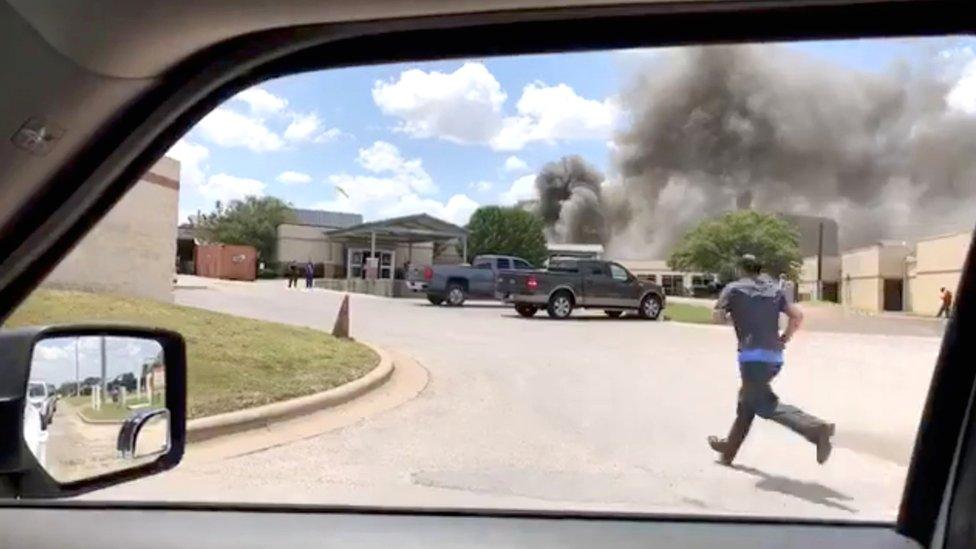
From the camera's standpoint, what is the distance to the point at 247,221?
7.99ft

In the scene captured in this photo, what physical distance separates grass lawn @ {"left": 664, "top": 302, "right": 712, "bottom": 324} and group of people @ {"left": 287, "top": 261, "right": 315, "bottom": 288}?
111cm

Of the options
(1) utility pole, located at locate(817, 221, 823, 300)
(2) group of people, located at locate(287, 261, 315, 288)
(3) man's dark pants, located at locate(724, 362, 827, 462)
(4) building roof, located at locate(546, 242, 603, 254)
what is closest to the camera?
(1) utility pole, located at locate(817, 221, 823, 300)

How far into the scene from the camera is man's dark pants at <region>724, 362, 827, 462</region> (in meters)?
2.25

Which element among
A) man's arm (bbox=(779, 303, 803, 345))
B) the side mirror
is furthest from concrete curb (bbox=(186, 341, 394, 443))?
man's arm (bbox=(779, 303, 803, 345))

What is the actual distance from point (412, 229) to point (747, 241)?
887mm

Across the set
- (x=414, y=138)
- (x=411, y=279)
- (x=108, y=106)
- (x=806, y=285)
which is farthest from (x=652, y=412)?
(x=108, y=106)

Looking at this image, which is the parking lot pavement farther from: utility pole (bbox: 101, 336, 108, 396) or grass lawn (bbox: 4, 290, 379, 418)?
utility pole (bbox: 101, 336, 108, 396)

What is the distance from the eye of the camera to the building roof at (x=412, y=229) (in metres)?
2.34

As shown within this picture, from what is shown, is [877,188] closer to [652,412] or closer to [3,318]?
[652,412]

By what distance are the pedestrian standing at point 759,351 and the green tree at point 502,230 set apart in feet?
1.75

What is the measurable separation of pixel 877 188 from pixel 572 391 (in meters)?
1.13

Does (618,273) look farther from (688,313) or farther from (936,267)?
(936,267)

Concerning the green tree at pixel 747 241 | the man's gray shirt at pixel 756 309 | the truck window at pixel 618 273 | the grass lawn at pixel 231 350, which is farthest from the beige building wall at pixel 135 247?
the man's gray shirt at pixel 756 309

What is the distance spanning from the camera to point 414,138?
7.66 ft
